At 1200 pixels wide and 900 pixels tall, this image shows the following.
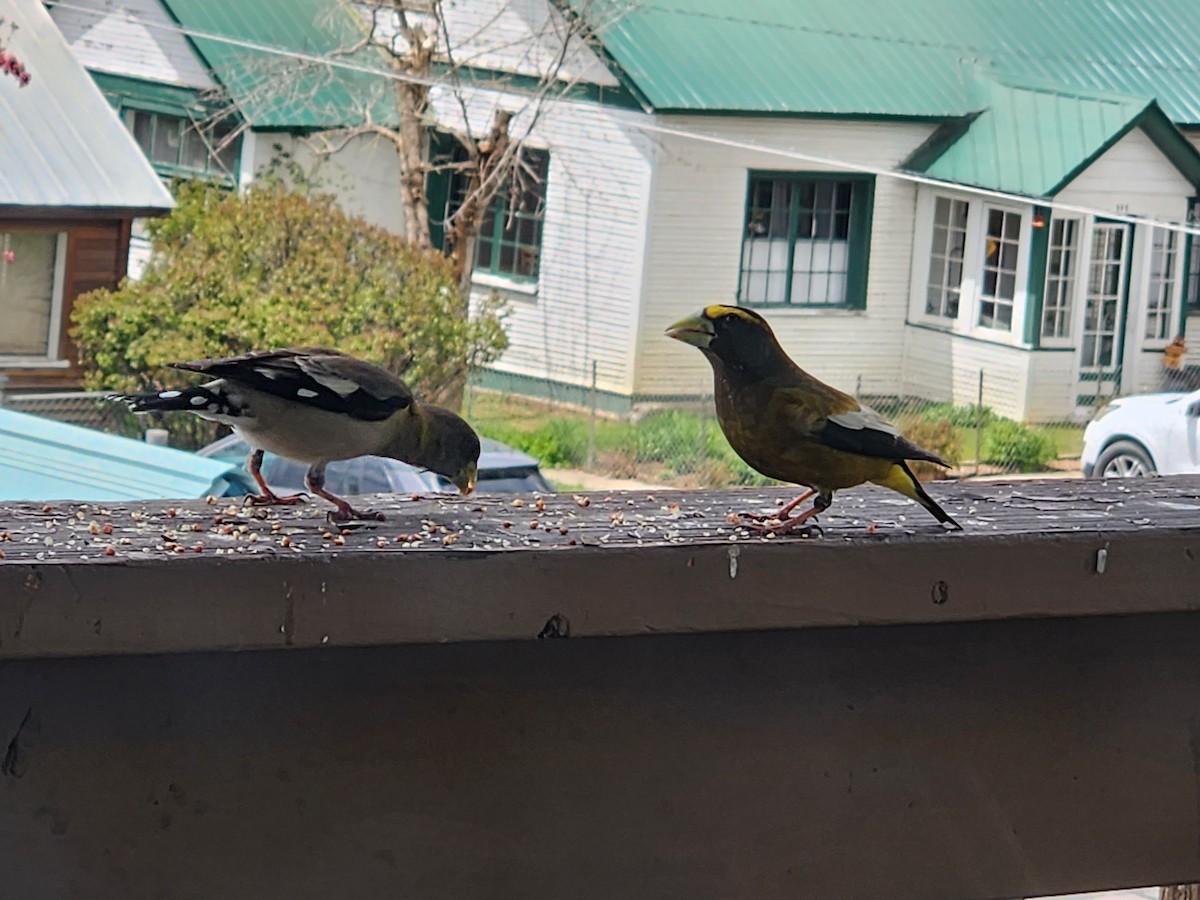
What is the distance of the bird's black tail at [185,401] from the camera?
137cm

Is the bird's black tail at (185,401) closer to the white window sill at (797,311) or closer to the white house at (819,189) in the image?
the white house at (819,189)

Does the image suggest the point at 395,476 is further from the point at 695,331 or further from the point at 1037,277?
the point at 1037,277

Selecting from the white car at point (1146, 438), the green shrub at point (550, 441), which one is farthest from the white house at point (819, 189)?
the white car at point (1146, 438)

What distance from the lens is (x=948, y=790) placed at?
996 mm

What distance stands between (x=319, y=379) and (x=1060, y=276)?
1073cm

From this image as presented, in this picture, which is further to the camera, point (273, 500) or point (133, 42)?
point (133, 42)

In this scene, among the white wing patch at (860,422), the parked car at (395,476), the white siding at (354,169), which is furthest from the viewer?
the white siding at (354,169)

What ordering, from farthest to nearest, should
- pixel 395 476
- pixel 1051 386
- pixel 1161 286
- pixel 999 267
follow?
pixel 1161 286
pixel 999 267
pixel 1051 386
pixel 395 476

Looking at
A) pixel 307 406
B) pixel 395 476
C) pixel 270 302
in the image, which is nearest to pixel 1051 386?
pixel 270 302

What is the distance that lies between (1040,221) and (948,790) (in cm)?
1091

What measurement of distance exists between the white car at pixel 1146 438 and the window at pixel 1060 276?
2.00 meters

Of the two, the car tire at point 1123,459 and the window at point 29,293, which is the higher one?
the window at point 29,293

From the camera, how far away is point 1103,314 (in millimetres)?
11859

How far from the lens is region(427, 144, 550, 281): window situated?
12.0m
